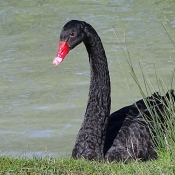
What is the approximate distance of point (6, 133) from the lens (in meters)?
8.09

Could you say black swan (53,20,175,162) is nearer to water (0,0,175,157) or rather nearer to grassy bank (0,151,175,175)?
water (0,0,175,157)

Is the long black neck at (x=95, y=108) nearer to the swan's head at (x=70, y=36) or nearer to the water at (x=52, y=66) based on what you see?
the swan's head at (x=70, y=36)

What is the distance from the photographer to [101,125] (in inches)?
253

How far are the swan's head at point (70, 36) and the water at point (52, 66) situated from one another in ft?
1.93

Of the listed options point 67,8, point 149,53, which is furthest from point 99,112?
point 67,8

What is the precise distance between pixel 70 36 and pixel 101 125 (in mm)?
974

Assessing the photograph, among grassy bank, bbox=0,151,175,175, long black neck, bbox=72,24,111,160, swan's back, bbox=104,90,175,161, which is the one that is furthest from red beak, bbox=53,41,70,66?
grassy bank, bbox=0,151,175,175

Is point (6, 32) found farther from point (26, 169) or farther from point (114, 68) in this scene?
point (26, 169)

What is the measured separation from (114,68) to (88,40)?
403 centimetres

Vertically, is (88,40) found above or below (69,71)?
above

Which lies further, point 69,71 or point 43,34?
point 43,34

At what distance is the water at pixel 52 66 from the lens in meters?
8.11

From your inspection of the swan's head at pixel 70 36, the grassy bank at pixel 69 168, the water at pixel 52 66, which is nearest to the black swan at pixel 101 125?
the swan's head at pixel 70 36

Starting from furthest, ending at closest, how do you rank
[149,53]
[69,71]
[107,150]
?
[149,53] < [69,71] < [107,150]
